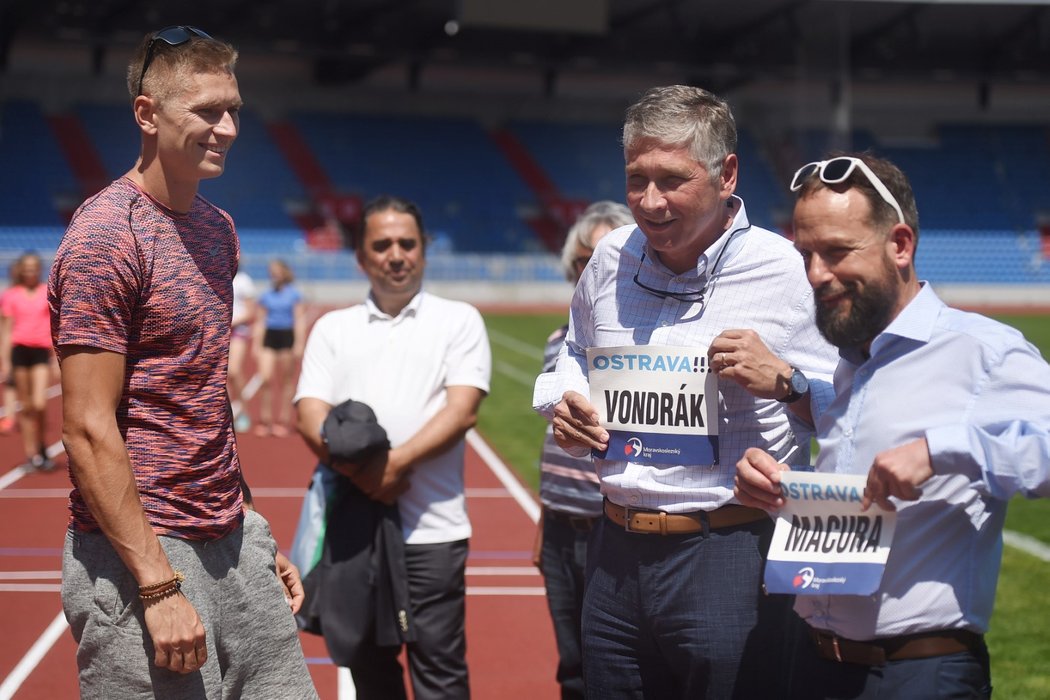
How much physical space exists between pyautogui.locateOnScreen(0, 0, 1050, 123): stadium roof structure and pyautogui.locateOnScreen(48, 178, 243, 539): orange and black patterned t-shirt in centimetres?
3128

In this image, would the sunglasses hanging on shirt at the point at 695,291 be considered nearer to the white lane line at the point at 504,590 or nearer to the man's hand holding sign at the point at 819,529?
the man's hand holding sign at the point at 819,529

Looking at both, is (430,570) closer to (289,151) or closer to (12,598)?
(12,598)

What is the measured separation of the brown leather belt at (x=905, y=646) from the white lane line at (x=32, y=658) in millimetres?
4640

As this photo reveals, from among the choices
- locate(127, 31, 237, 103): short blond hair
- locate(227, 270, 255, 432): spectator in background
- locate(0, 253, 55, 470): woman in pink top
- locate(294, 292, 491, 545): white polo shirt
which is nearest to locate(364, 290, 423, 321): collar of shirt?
locate(294, 292, 491, 545): white polo shirt

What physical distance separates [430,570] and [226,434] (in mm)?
1577

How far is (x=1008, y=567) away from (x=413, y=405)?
18.3 ft

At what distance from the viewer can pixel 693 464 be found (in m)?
3.15

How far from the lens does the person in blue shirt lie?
257 cm

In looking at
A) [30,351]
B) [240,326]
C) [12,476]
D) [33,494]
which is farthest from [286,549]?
[240,326]

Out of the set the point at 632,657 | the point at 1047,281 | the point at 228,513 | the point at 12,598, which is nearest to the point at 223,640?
the point at 228,513

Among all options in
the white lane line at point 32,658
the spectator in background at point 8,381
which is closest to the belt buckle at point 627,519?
the white lane line at point 32,658

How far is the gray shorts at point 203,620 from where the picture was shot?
2758 mm

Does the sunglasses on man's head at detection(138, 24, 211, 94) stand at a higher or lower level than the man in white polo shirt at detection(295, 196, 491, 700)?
higher

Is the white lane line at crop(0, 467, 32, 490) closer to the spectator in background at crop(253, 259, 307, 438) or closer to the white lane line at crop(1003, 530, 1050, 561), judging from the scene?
the spectator in background at crop(253, 259, 307, 438)
